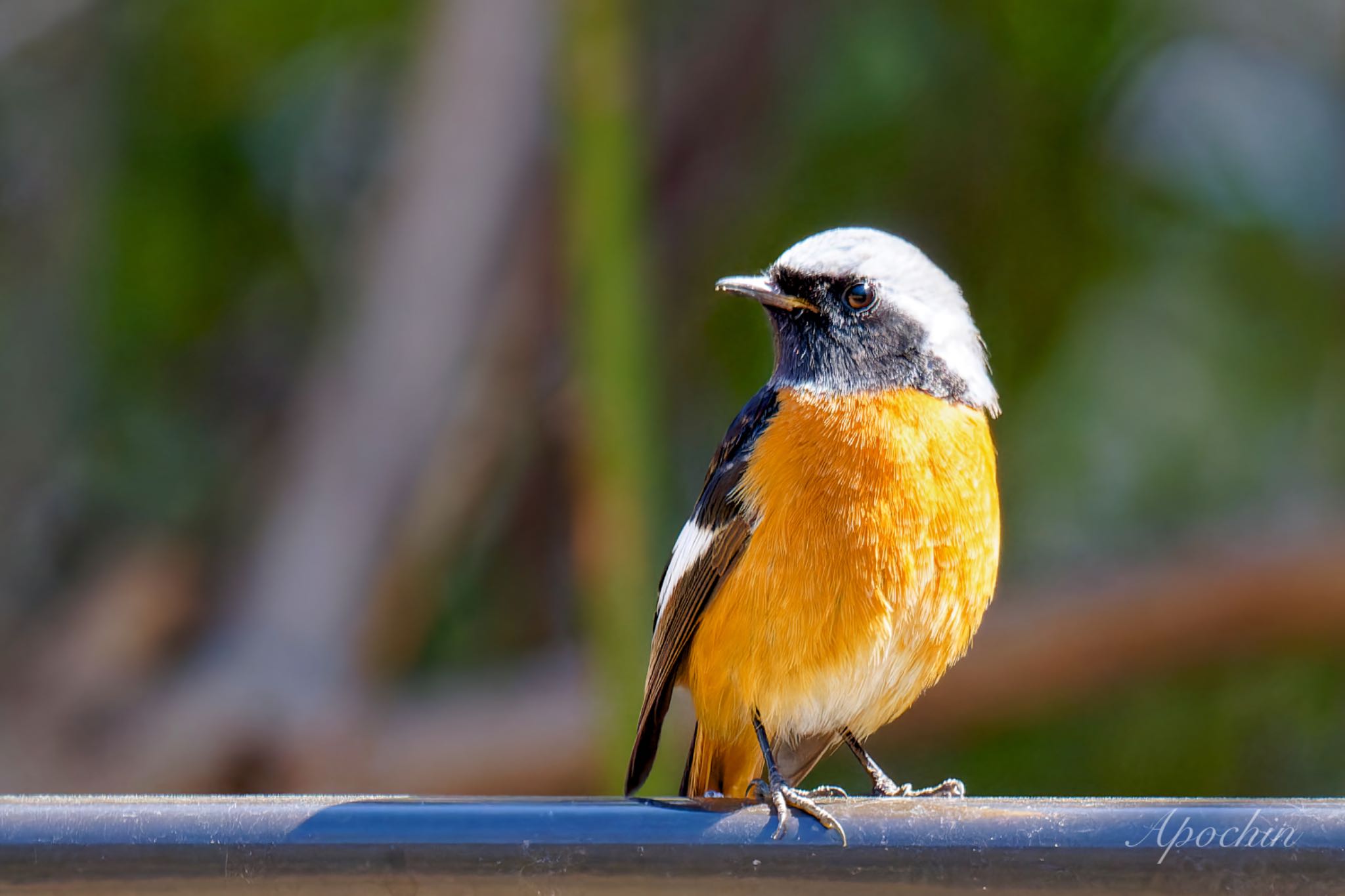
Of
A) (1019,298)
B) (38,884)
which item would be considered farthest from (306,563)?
(38,884)

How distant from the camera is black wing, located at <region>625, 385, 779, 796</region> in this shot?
10.5 ft

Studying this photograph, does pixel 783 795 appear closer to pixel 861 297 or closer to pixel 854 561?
pixel 854 561

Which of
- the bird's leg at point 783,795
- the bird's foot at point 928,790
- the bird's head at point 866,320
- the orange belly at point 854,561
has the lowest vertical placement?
the bird's foot at point 928,790

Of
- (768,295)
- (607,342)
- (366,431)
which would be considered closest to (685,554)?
(768,295)

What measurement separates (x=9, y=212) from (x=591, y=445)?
369 centimetres

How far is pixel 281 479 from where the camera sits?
19.6 feet

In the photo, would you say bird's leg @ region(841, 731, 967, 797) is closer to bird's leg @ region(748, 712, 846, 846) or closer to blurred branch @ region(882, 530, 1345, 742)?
bird's leg @ region(748, 712, 846, 846)

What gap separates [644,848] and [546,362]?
15.1 feet

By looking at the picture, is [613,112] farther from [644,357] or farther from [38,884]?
[38,884]

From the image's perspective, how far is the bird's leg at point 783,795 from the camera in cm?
215

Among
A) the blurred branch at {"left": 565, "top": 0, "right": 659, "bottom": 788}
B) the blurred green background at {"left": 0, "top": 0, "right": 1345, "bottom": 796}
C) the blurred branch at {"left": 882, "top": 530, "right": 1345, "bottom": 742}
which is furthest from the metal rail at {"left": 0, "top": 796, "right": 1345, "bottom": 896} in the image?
the blurred branch at {"left": 882, "top": 530, "right": 1345, "bottom": 742}

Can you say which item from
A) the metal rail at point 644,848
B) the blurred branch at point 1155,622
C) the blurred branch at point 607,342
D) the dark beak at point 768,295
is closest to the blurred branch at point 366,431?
the blurred branch at point 607,342

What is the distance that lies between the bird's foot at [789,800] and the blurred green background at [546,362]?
2057mm
